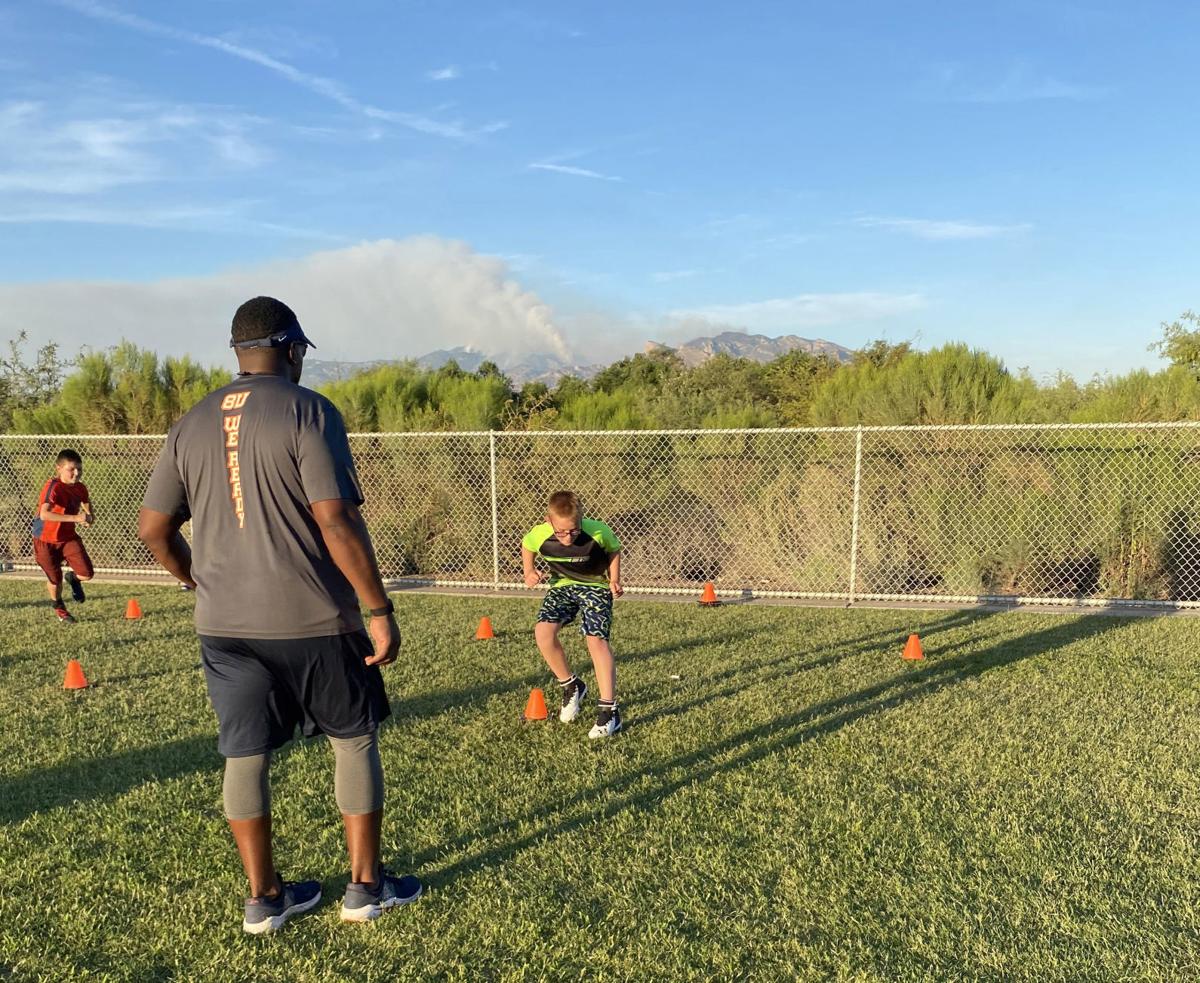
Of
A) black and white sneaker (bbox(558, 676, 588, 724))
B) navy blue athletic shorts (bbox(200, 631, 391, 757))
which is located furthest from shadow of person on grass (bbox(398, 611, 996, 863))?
navy blue athletic shorts (bbox(200, 631, 391, 757))

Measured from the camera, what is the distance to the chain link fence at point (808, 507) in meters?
9.18

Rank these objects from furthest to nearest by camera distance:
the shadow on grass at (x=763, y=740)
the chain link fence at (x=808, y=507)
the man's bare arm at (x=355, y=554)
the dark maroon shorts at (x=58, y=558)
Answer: the chain link fence at (x=808, y=507)
the dark maroon shorts at (x=58, y=558)
the shadow on grass at (x=763, y=740)
the man's bare arm at (x=355, y=554)

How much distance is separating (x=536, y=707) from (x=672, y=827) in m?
1.61

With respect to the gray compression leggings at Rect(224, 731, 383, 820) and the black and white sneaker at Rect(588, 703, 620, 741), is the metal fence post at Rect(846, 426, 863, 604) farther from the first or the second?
the gray compression leggings at Rect(224, 731, 383, 820)

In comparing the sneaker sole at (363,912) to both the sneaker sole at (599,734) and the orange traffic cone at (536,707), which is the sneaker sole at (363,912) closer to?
the sneaker sole at (599,734)

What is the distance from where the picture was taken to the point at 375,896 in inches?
117

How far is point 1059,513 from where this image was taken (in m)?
9.38

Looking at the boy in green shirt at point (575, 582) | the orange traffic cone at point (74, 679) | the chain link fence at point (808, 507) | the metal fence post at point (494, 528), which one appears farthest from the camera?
the metal fence post at point (494, 528)

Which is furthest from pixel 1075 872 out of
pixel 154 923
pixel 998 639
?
pixel 998 639

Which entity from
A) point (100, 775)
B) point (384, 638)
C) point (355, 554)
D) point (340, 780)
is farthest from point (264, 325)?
point (100, 775)

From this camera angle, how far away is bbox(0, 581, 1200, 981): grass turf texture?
283 centimetres

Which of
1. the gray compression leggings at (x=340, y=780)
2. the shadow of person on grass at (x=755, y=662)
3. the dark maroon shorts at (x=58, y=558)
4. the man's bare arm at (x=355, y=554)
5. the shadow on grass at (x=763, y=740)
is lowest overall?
the shadow of person on grass at (x=755, y=662)

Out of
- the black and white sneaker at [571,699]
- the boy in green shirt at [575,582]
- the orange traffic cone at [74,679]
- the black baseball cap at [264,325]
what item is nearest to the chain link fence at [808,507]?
the boy in green shirt at [575,582]

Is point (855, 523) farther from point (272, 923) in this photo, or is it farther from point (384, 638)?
point (272, 923)
